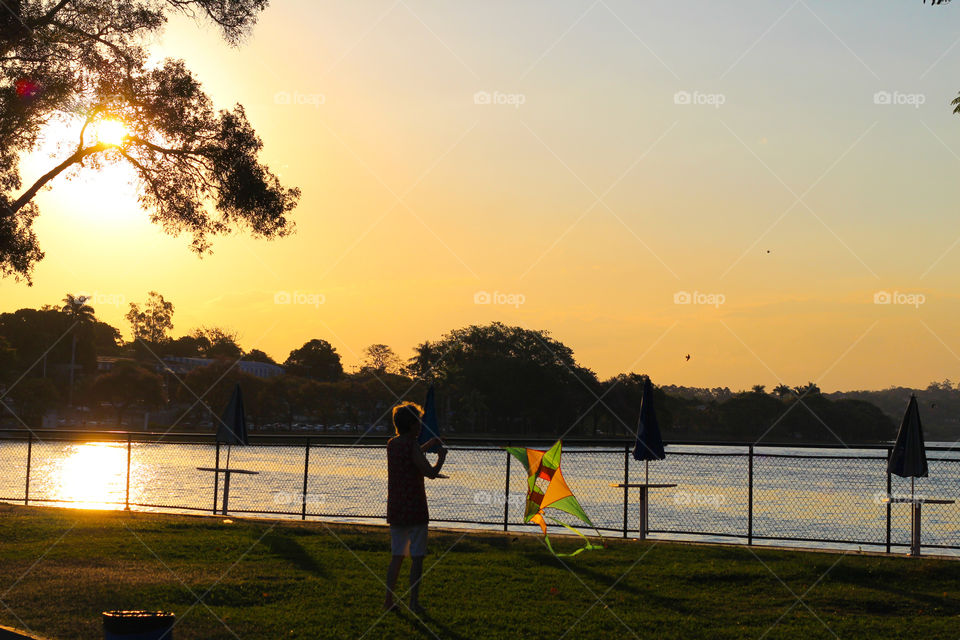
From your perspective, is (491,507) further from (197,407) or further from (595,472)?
(197,407)

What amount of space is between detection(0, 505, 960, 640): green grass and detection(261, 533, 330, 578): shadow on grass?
0.09 feet

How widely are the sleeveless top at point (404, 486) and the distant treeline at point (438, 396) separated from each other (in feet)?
280

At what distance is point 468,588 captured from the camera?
10656 millimetres

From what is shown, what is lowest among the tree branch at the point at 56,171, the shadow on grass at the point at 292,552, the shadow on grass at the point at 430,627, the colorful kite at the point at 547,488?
the shadow on grass at the point at 292,552

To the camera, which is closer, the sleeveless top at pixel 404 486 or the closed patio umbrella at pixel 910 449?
the sleeveless top at pixel 404 486

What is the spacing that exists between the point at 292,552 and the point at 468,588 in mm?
3463

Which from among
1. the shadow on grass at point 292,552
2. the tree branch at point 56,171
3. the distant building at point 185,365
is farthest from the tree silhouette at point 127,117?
the distant building at point 185,365

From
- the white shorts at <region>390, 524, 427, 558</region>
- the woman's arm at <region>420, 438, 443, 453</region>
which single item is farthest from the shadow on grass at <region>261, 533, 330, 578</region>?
the woman's arm at <region>420, 438, 443, 453</region>

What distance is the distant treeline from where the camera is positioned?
107 m

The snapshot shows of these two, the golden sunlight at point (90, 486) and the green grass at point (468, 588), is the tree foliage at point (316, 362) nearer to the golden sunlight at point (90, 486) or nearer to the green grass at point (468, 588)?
the golden sunlight at point (90, 486)

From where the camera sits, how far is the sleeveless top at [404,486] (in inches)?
350

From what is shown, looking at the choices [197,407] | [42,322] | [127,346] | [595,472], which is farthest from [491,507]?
[127,346]

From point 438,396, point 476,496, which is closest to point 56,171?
point 476,496

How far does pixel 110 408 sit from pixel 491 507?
9062cm
